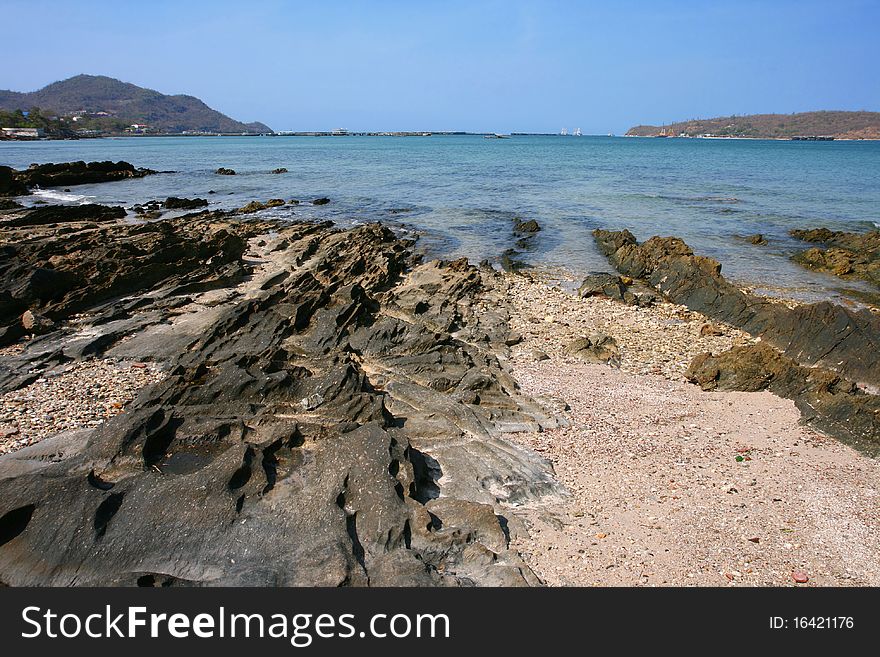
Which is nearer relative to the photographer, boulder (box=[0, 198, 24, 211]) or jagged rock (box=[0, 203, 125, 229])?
jagged rock (box=[0, 203, 125, 229])

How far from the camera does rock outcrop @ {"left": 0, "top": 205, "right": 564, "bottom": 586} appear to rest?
6688mm

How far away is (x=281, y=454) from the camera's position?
28.0ft

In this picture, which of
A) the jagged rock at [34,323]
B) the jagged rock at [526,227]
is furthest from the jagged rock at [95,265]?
the jagged rock at [526,227]

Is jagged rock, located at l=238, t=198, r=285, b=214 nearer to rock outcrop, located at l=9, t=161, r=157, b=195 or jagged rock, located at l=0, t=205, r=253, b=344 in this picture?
jagged rock, located at l=0, t=205, r=253, b=344

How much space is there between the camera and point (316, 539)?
22.8 feet

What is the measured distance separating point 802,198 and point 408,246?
1702 inches

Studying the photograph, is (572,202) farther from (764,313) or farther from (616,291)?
(764,313)

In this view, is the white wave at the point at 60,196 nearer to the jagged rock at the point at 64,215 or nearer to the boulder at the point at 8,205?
the boulder at the point at 8,205

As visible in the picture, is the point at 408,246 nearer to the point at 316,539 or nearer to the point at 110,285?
the point at 110,285

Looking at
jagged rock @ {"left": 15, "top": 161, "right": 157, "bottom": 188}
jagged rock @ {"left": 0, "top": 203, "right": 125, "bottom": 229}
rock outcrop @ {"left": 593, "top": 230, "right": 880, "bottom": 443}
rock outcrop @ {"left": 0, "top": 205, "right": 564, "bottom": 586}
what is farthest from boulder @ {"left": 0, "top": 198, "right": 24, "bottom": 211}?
rock outcrop @ {"left": 593, "top": 230, "right": 880, "bottom": 443}

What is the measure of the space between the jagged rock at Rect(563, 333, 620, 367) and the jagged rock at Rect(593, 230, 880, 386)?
15.9 feet

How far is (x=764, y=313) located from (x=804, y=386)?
5.74 m

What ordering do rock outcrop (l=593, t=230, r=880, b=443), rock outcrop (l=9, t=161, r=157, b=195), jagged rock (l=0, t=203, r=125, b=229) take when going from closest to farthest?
1. rock outcrop (l=593, t=230, r=880, b=443)
2. jagged rock (l=0, t=203, r=125, b=229)
3. rock outcrop (l=9, t=161, r=157, b=195)

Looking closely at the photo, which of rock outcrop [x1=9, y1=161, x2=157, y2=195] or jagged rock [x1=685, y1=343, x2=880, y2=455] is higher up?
rock outcrop [x1=9, y1=161, x2=157, y2=195]
